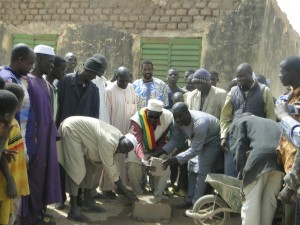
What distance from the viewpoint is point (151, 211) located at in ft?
15.9

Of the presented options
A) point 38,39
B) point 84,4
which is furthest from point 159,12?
point 38,39

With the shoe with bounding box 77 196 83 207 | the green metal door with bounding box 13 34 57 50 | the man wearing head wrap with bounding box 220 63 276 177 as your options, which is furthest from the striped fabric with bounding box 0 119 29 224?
the green metal door with bounding box 13 34 57 50

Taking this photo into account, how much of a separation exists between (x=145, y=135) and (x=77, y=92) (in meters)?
1.03

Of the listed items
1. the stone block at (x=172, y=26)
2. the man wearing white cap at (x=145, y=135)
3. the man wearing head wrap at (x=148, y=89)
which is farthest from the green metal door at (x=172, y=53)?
the man wearing white cap at (x=145, y=135)

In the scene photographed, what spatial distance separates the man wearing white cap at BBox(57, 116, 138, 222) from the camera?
14.9 ft

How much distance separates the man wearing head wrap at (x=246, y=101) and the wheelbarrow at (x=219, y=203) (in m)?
0.48

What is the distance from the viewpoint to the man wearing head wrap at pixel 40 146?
3975 mm

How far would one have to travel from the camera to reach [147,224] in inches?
187

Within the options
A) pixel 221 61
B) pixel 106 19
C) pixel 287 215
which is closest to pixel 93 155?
pixel 287 215

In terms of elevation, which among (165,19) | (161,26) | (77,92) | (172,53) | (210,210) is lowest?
(210,210)

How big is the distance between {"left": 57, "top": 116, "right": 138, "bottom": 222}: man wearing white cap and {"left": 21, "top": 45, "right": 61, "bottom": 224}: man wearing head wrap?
315 mm

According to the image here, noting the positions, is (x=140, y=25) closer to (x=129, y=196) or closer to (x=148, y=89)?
(x=148, y=89)

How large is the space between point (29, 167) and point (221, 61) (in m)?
5.89

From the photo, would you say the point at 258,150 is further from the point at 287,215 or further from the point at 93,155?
the point at 93,155
